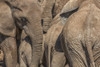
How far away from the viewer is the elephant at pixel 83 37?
2.33 metres

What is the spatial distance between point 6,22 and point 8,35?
0.10 m

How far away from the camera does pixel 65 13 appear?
2678 millimetres

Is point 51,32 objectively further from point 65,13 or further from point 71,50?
point 71,50

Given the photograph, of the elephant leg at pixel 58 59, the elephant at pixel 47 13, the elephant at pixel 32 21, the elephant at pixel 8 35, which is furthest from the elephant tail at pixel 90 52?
the elephant at pixel 47 13

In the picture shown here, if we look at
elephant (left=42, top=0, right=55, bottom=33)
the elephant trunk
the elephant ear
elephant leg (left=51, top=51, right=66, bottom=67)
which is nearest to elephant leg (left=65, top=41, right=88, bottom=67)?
elephant leg (left=51, top=51, right=66, bottom=67)

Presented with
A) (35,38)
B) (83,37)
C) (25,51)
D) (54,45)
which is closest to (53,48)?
(54,45)

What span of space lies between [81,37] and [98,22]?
0.46 ft

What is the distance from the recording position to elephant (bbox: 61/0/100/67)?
2334 mm

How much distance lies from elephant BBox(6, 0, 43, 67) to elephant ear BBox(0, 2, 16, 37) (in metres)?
0.11

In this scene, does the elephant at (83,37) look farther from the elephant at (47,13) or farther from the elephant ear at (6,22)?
the elephant at (47,13)

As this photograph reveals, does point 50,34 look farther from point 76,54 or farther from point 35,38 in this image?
point 76,54

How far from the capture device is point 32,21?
8.95 ft

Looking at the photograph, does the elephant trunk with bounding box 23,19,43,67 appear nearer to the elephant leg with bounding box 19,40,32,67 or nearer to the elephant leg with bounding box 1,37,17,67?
the elephant leg with bounding box 19,40,32,67

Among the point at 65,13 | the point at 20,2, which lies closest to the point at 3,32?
the point at 20,2
